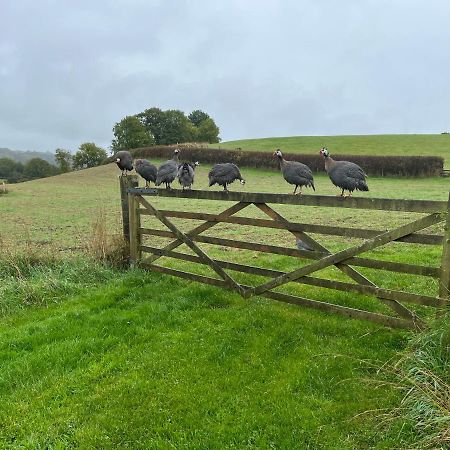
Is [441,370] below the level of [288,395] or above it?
above

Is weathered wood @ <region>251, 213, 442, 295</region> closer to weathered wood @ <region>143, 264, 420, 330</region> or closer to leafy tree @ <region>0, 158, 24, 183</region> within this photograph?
weathered wood @ <region>143, 264, 420, 330</region>

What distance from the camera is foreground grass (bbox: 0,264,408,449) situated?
4.01m

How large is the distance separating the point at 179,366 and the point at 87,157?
9517 centimetres

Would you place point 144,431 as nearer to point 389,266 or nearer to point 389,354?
point 389,354

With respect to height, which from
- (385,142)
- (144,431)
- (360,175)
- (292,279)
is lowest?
(144,431)

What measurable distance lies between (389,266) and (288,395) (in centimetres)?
229

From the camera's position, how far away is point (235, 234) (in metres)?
15.8

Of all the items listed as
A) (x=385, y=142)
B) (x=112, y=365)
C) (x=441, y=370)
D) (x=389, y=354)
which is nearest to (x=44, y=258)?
(x=112, y=365)

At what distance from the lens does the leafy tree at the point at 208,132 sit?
97.6 meters

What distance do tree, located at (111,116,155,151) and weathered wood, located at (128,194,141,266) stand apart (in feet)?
249

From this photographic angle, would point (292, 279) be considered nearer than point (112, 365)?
No

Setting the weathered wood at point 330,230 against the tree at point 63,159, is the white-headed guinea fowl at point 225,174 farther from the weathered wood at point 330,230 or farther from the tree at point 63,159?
the tree at point 63,159

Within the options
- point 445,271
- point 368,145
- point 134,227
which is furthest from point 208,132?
point 445,271

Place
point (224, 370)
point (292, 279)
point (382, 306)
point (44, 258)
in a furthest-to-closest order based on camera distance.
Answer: point (44, 258), point (382, 306), point (292, 279), point (224, 370)
